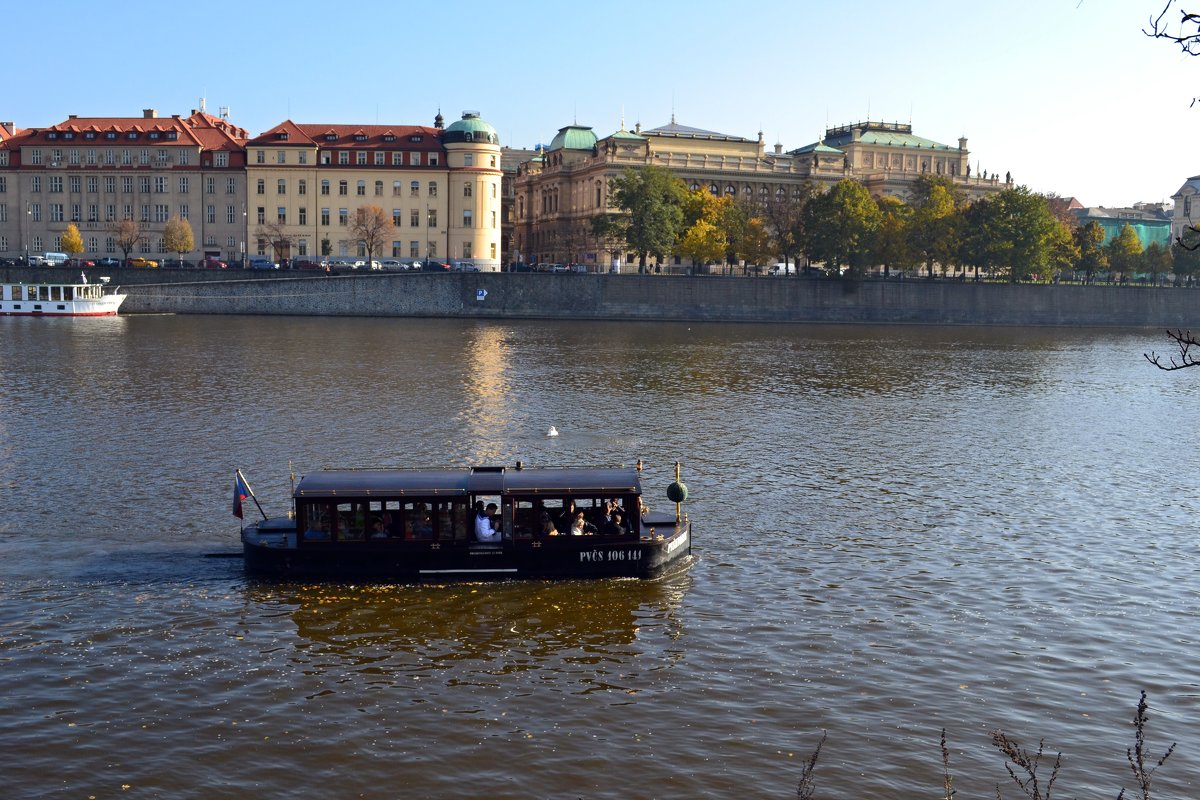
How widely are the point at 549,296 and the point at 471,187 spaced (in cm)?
2797

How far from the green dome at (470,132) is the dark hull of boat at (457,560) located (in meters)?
119

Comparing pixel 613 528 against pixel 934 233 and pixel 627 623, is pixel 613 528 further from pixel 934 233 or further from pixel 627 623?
pixel 934 233

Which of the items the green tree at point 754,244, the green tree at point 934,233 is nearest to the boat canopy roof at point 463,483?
the green tree at point 754,244

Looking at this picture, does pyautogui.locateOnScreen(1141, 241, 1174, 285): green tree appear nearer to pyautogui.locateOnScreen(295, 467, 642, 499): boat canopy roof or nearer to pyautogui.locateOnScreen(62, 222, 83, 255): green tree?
pyautogui.locateOnScreen(62, 222, 83, 255): green tree

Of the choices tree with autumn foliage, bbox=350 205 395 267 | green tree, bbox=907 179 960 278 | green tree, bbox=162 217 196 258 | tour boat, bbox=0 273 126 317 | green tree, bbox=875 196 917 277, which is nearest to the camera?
tour boat, bbox=0 273 126 317

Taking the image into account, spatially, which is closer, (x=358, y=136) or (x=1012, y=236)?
(x=1012, y=236)

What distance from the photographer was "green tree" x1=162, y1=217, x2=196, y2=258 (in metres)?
135

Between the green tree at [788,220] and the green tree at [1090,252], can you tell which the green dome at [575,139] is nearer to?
the green tree at [788,220]

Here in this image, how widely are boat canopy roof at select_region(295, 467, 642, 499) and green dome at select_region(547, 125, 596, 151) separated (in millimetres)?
143311

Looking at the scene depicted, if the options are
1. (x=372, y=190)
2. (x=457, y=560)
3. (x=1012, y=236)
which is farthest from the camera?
(x=372, y=190)

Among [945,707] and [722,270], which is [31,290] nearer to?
[722,270]

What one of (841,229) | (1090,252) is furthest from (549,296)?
(1090,252)

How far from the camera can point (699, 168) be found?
15838cm

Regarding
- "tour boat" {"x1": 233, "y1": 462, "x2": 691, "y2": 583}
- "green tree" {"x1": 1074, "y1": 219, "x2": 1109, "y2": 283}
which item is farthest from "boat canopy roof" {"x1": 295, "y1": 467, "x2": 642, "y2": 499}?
"green tree" {"x1": 1074, "y1": 219, "x2": 1109, "y2": 283}
